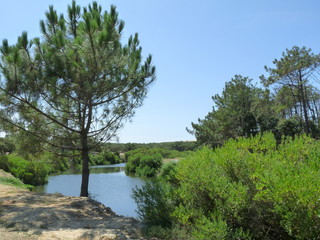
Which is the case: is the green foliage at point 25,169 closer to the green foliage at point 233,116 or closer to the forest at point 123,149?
the forest at point 123,149

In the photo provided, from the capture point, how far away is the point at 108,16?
313 inches

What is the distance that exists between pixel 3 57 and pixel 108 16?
305cm

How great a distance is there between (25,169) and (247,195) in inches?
786

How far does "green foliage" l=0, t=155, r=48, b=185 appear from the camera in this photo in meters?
19.2

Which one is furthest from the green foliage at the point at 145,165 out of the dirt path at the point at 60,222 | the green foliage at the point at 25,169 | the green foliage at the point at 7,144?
the dirt path at the point at 60,222

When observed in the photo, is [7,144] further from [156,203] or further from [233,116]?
[233,116]

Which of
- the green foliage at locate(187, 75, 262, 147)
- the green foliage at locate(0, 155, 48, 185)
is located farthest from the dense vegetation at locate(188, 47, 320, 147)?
the green foliage at locate(0, 155, 48, 185)

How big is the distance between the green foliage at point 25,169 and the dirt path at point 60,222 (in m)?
12.7

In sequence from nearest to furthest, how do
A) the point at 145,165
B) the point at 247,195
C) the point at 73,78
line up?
the point at 247,195 → the point at 73,78 → the point at 145,165

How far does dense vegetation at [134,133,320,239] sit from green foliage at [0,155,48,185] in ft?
54.9

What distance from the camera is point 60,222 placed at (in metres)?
5.82

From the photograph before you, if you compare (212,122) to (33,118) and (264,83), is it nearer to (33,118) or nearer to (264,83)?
(264,83)

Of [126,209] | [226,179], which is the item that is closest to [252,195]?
[226,179]

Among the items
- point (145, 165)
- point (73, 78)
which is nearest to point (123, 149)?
point (73, 78)
